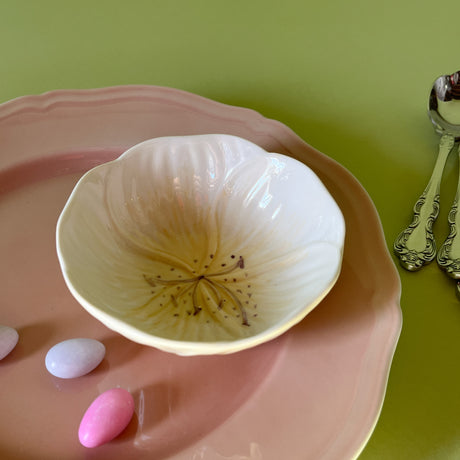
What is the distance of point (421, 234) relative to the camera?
1.76 feet

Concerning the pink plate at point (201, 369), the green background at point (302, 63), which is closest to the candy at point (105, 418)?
the pink plate at point (201, 369)

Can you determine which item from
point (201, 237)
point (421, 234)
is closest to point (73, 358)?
point (201, 237)

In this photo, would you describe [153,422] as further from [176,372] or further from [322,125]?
[322,125]

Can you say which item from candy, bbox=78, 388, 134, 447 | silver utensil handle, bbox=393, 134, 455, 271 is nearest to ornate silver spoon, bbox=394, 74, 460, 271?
silver utensil handle, bbox=393, 134, 455, 271

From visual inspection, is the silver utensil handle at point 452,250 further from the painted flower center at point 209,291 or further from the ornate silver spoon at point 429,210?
the painted flower center at point 209,291

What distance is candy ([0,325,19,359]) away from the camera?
1.44ft

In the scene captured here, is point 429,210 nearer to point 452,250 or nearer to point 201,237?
point 452,250

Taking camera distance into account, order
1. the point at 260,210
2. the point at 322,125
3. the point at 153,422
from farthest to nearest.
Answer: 1. the point at 322,125
2. the point at 260,210
3. the point at 153,422

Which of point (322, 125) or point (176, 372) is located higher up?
point (322, 125)

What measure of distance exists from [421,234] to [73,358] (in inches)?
13.7

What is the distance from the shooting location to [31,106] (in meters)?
0.58

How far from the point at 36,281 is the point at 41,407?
12 centimetres

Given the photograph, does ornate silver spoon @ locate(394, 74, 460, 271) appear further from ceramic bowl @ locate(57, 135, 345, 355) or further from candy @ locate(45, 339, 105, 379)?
candy @ locate(45, 339, 105, 379)

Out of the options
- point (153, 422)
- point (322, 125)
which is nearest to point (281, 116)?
point (322, 125)
